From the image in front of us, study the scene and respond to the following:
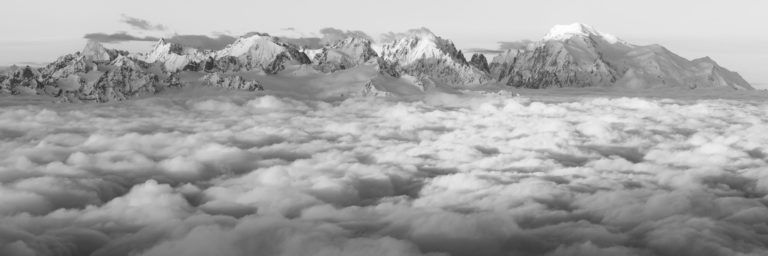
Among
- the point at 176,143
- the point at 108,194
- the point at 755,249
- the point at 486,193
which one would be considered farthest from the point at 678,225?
the point at 176,143

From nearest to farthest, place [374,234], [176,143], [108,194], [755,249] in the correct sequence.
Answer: [755,249] → [374,234] → [108,194] → [176,143]

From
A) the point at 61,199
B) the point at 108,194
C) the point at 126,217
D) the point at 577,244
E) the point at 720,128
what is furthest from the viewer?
the point at 720,128

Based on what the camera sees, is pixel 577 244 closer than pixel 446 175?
Yes

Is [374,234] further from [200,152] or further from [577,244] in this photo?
[200,152]

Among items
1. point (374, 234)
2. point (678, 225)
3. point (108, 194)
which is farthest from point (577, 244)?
point (108, 194)

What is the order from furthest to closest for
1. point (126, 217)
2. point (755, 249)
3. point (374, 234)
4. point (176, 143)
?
point (176, 143) < point (126, 217) < point (374, 234) < point (755, 249)

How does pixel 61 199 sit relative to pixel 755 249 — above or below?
below

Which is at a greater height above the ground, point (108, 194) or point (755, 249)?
point (755, 249)

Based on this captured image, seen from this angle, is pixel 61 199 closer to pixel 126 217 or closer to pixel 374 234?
pixel 126 217

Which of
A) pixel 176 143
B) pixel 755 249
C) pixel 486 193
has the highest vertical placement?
pixel 755 249
